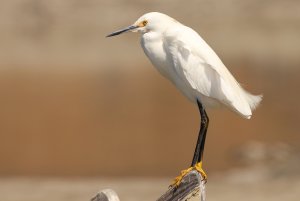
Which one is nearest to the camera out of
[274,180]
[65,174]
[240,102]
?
[240,102]

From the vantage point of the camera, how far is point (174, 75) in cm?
513

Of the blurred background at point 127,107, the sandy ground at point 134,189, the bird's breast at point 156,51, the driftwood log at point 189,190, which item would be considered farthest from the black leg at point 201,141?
the sandy ground at point 134,189

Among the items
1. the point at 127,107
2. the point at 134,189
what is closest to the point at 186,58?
the point at 134,189

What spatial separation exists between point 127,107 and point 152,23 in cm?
1521

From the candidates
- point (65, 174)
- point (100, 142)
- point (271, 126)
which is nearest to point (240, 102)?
point (65, 174)

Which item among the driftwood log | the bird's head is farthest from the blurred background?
the driftwood log

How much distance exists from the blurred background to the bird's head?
0.79 m

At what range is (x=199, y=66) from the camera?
5113 millimetres

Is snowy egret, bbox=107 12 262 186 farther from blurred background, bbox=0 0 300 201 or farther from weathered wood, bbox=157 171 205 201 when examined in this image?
weathered wood, bbox=157 171 205 201

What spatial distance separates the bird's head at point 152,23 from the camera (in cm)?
504

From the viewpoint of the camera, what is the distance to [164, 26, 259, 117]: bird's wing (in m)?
4.99

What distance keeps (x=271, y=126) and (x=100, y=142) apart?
10.5ft

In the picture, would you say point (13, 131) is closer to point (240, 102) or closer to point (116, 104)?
point (116, 104)

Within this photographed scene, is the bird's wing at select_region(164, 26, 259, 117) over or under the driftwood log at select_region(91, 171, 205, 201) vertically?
over
